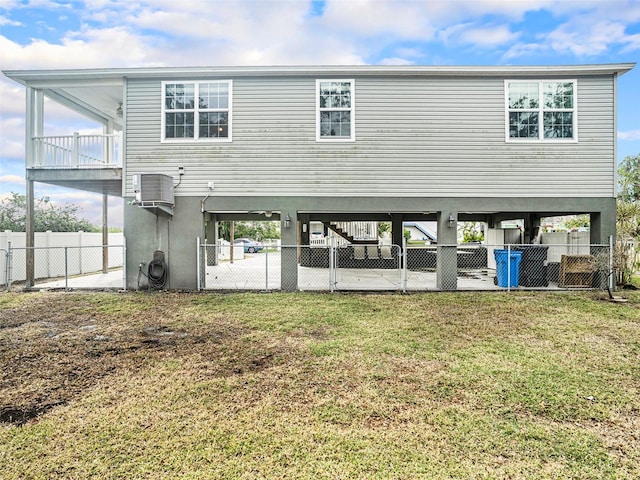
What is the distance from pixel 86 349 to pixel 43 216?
64.3 feet

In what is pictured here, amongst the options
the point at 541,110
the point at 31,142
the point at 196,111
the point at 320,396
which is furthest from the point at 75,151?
the point at 541,110

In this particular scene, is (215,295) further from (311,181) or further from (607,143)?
(607,143)

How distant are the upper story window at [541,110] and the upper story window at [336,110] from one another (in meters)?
4.05

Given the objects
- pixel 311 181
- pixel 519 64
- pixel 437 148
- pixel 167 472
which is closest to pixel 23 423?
pixel 167 472

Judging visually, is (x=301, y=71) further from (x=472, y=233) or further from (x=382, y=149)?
(x=472, y=233)

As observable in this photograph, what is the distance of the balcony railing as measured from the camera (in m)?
9.86

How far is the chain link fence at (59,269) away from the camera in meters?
9.83

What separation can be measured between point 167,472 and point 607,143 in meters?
11.7

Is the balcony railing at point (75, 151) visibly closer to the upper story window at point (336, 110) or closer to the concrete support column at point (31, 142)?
the concrete support column at point (31, 142)

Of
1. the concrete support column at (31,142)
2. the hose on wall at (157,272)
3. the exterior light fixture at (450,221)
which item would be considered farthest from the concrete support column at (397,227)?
the concrete support column at (31,142)

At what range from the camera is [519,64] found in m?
9.30

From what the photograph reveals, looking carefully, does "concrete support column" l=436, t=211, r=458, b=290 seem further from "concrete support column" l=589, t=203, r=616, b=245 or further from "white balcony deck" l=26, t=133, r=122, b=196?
"white balcony deck" l=26, t=133, r=122, b=196

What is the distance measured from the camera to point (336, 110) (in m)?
9.55

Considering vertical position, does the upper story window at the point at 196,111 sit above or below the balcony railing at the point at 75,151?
above
